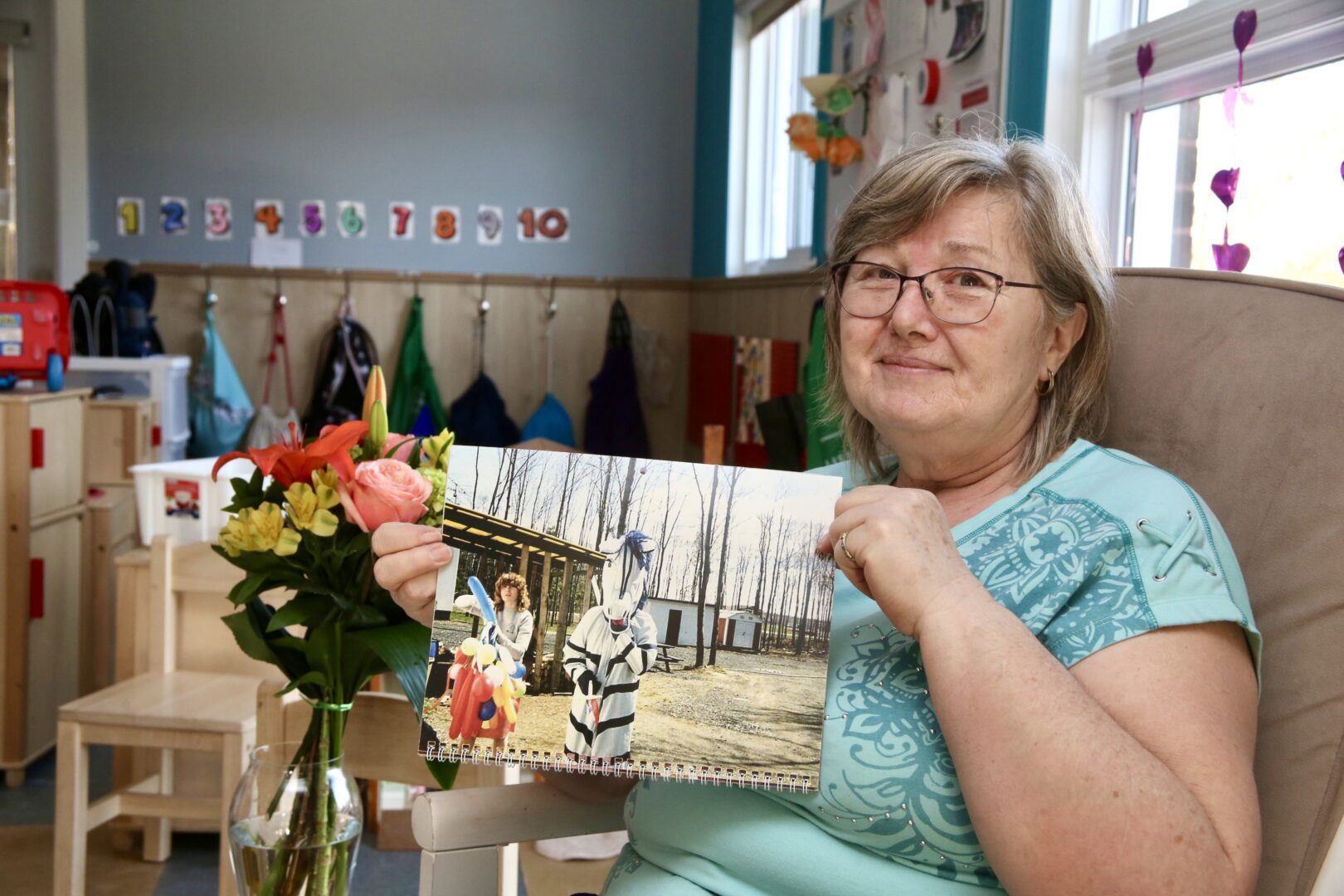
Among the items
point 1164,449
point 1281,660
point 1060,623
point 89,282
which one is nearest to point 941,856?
point 1060,623

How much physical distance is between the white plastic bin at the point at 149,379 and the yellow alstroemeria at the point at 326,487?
10.9 ft

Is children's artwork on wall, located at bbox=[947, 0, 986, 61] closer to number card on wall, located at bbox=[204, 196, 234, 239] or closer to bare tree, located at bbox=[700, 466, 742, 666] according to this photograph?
bare tree, located at bbox=[700, 466, 742, 666]

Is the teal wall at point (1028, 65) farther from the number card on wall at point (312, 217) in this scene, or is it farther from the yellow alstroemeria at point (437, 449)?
the number card on wall at point (312, 217)

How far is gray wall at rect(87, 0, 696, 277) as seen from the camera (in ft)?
17.1

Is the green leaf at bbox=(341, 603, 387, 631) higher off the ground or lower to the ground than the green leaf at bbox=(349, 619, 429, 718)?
higher

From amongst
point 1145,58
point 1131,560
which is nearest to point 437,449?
point 1131,560

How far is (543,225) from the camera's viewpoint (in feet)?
18.0

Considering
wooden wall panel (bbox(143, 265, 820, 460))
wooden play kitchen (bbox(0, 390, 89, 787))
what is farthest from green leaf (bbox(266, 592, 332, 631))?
wooden wall panel (bbox(143, 265, 820, 460))

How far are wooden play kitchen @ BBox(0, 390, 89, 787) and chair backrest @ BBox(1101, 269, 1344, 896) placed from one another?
277cm

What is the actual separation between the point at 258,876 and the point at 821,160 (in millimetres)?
3191

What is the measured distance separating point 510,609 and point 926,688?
0.37 meters

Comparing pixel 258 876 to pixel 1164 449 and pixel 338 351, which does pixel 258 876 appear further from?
pixel 338 351

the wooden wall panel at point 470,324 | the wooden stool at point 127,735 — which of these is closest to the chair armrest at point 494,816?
the wooden stool at point 127,735

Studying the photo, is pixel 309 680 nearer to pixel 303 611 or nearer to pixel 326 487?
pixel 303 611
